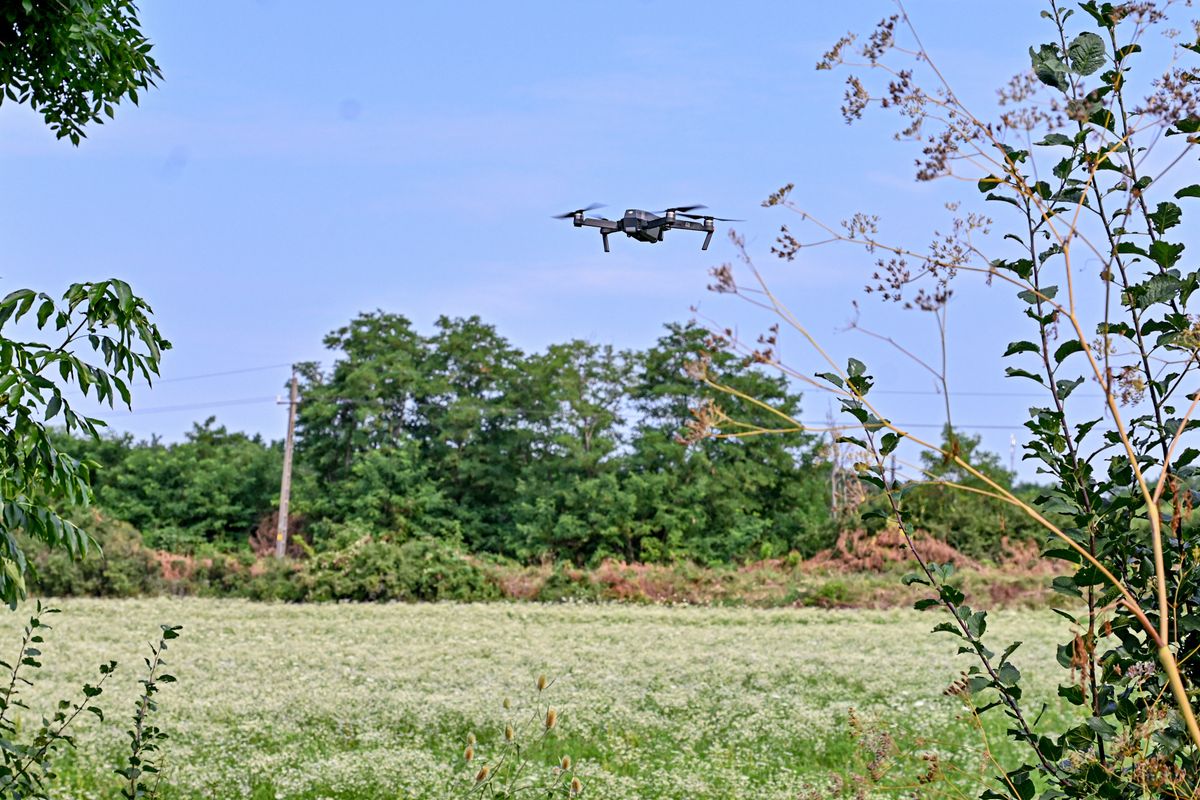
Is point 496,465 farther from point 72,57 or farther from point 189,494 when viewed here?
point 72,57

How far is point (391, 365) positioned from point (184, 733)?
24470 millimetres

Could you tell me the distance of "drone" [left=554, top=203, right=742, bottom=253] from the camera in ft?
8.61

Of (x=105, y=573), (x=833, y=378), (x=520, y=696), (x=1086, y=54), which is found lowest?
(x=520, y=696)

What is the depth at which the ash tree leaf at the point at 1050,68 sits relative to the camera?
7.55 feet

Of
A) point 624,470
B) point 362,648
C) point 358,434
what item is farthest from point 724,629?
point 358,434

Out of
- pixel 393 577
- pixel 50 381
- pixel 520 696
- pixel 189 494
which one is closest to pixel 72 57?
pixel 50 381

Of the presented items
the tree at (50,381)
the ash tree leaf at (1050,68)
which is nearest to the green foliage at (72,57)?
the tree at (50,381)

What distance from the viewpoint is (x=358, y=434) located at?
30.7 meters

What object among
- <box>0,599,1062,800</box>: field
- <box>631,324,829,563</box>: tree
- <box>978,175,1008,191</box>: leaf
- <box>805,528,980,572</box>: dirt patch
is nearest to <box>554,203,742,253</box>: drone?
<box>978,175,1008,191</box>: leaf

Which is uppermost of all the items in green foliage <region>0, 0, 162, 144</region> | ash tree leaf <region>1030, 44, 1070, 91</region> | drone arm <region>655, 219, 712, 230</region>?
green foliage <region>0, 0, 162, 144</region>

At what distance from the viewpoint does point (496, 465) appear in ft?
98.1

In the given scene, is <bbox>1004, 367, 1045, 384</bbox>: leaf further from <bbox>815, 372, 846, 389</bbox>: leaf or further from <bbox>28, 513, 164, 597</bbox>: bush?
<bbox>28, 513, 164, 597</bbox>: bush

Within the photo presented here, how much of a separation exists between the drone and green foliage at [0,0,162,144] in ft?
9.63

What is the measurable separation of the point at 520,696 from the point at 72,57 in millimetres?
5715
